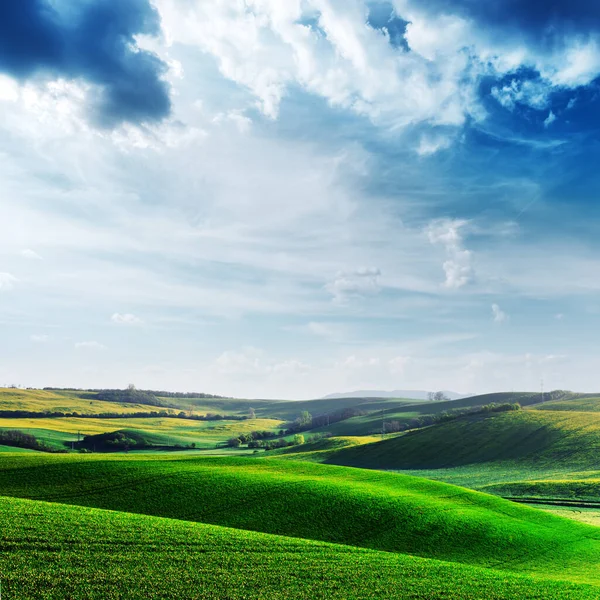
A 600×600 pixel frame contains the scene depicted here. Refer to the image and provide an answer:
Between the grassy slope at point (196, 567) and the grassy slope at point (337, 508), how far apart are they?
613cm

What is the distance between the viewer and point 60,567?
19.8m

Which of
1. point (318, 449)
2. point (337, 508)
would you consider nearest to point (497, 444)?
point (318, 449)

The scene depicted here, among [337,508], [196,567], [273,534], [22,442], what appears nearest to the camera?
[196,567]

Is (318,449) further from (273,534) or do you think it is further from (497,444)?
(273,534)

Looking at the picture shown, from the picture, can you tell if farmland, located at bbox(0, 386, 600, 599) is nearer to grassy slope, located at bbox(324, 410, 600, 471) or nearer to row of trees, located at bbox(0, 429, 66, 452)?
grassy slope, located at bbox(324, 410, 600, 471)

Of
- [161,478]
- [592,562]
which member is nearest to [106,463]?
[161,478]

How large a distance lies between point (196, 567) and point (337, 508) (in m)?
16.8

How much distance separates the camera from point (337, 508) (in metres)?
36.3

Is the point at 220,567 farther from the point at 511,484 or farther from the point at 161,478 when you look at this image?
the point at 511,484

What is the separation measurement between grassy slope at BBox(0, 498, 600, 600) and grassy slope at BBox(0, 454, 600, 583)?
613 centimetres

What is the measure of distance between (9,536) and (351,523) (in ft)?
67.3

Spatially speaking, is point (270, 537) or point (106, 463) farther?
point (106, 463)

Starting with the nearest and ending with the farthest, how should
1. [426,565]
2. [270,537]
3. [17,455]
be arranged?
[426,565]
[270,537]
[17,455]

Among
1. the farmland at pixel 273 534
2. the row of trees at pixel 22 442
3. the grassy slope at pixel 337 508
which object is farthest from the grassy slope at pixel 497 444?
the row of trees at pixel 22 442
